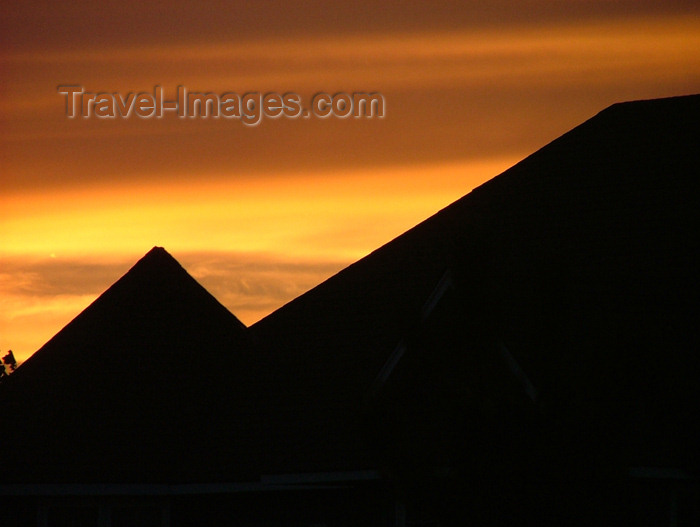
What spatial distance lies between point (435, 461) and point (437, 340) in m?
1.42

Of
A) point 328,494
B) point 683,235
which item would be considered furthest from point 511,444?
point 683,235

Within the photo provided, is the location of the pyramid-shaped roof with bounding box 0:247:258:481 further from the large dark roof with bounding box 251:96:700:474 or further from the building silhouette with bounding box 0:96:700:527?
the large dark roof with bounding box 251:96:700:474

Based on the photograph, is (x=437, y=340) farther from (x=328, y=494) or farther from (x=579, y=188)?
(x=579, y=188)

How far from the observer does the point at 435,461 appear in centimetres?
1029

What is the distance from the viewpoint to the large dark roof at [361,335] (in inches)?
577

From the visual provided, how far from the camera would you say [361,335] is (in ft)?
56.9

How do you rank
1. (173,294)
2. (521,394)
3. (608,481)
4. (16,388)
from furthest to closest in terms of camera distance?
(173,294)
(16,388)
(521,394)
(608,481)

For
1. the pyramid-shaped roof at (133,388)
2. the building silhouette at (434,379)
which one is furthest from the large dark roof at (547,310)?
the pyramid-shaped roof at (133,388)

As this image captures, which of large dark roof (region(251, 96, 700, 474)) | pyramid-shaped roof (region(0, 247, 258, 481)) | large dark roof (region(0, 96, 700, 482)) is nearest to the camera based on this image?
large dark roof (region(251, 96, 700, 474))

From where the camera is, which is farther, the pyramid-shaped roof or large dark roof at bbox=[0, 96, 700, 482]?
the pyramid-shaped roof

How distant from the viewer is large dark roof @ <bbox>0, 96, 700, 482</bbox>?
14.6 metres

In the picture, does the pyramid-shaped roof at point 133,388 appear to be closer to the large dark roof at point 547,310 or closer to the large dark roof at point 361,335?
the large dark roof at point 361,335

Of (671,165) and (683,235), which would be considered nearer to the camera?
(683,235)

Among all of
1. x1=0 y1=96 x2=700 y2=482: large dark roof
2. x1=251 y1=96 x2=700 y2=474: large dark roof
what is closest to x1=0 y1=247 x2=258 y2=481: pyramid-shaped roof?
x1=0 y1=96 x2=700 y2=482: large dark roof
